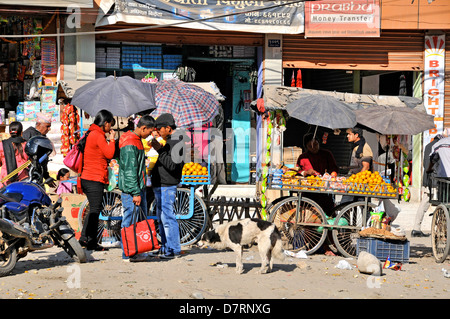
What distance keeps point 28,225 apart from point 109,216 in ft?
8.42

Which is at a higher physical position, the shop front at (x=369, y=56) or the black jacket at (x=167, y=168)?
the shop front at (x=369, y=56)

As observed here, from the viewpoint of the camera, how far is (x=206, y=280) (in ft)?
27.8

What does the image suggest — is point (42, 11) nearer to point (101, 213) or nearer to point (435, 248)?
point (101, 213)

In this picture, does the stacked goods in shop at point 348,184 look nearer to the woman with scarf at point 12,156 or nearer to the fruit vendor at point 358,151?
the fruit vendor at point 358,151

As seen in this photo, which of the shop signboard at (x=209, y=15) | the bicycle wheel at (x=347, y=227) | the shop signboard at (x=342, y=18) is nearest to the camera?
the bicycle wheel at (x=347, y=227)

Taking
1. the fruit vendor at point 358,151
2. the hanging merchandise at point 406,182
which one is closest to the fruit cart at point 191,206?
the fruit vendor at point 358,151

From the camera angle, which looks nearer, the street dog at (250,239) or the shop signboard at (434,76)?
the street dog at (250,239)

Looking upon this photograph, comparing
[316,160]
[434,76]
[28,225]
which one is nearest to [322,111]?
[316,160]

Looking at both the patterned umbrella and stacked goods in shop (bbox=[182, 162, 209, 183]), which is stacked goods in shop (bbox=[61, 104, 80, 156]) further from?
stacked goods in shop (bbox=[182, 162, 209, 183])

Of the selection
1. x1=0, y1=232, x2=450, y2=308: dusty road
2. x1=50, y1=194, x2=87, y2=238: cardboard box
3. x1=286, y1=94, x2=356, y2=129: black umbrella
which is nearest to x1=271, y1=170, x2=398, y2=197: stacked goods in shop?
x1=286, y1=94, x2=356, y2=129: black umbrella

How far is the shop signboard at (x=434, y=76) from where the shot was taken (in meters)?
18.7

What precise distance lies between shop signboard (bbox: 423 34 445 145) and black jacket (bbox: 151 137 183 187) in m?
10.5

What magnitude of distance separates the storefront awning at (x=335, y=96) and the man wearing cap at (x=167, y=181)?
1977 mm

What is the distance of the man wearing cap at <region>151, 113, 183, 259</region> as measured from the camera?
32.9 ft
